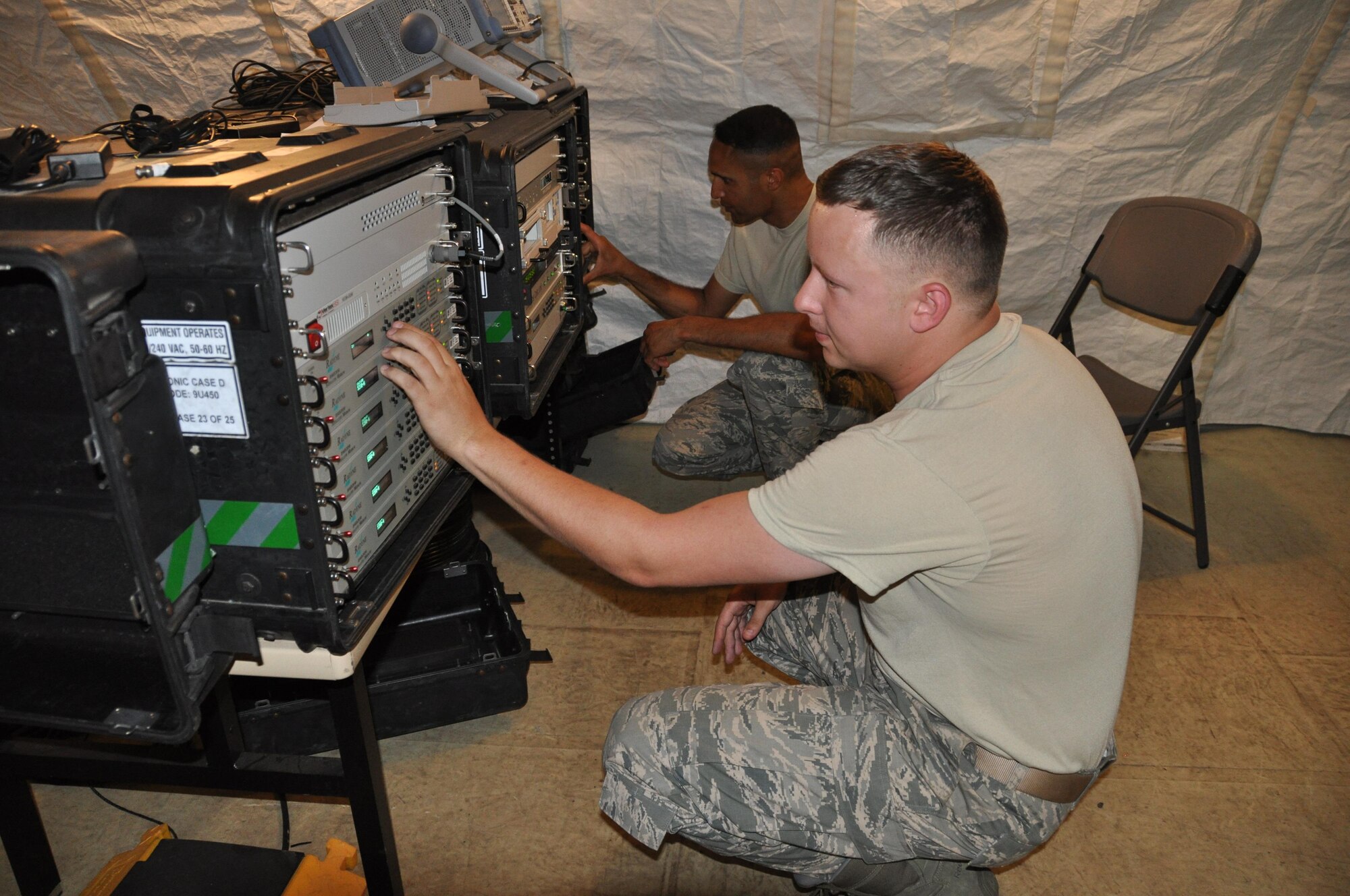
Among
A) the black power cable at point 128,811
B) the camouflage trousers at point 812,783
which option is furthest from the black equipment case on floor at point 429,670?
the camouflage trousers at point 812,783

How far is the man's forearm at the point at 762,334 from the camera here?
250 centimetres

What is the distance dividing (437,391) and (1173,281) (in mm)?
2190

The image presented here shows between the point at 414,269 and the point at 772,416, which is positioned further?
the point at 772,416

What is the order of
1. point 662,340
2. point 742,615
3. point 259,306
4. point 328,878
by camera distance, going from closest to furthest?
1. point 259,306
2. point 328,878
3. point 742,615
4. point 662,340

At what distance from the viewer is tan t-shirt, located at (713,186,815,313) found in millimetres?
2596

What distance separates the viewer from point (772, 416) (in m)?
2.68

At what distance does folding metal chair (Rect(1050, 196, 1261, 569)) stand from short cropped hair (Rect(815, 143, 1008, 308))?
4.37ft

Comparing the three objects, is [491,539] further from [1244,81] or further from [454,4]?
[1244,81]

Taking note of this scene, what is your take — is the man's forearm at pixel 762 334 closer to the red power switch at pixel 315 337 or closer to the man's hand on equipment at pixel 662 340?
the man's hand on equipment at pixel 662 340

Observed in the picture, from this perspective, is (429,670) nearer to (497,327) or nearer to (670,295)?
(497,327)

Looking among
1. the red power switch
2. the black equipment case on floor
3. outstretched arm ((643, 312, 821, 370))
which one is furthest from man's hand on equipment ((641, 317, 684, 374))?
the red power switch

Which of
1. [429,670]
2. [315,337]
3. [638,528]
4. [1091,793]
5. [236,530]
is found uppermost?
[315,337]

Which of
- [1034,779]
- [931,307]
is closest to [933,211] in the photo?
[931,307]

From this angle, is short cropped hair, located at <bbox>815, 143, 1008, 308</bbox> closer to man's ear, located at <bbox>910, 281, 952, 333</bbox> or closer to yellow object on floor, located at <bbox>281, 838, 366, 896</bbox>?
man's ear, located at <bbox>910, 281, 952, 333</bbox>
